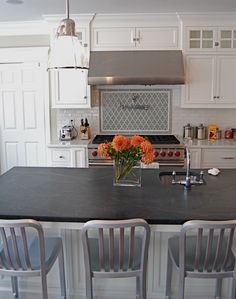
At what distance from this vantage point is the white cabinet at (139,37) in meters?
4.23

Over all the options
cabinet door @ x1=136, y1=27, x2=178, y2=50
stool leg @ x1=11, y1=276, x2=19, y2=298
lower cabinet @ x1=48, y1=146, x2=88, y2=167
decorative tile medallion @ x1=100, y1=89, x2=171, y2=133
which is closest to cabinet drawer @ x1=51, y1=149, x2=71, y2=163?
lower cabinet @ x1=48, y1=146, x2=88, y2=167

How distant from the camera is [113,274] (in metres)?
1.81

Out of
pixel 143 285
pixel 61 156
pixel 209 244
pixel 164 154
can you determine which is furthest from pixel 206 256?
pixel 61 156

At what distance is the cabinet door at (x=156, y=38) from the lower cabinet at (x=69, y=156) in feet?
5.22

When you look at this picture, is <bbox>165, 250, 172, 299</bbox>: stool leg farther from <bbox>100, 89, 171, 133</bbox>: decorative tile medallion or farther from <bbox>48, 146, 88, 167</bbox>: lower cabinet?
<bbox>100, 89, 171, 133</bbox>: decorative tile medallion

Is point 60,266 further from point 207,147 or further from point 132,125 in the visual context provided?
point 132,125

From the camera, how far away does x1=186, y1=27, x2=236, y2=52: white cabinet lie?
418 centimetres

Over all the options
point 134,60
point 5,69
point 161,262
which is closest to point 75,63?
point 161,262

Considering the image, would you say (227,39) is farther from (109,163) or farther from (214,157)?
(109,163)

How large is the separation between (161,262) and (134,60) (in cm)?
272

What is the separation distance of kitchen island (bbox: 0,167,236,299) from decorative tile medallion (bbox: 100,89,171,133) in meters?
2.11

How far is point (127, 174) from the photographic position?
2389mm

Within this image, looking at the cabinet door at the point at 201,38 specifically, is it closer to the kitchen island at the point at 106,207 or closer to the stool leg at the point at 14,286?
the kitchen island at the point at 106,207

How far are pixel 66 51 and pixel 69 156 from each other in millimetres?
2360
